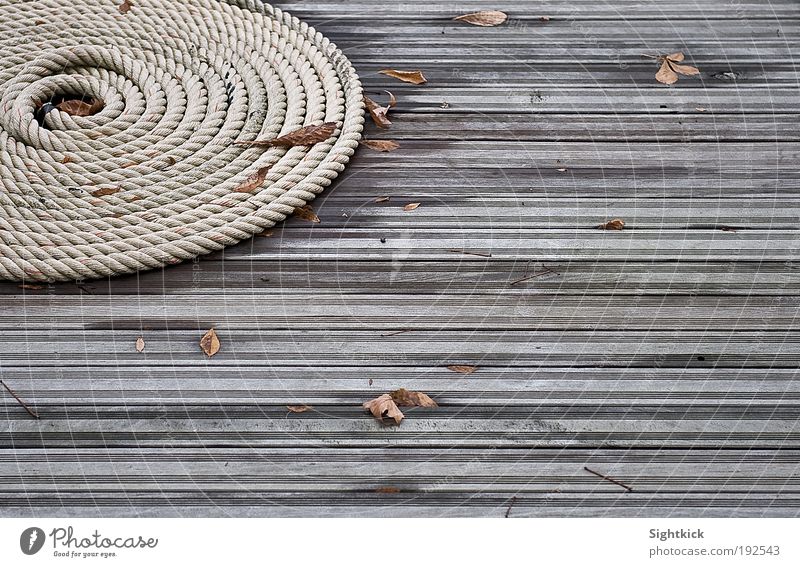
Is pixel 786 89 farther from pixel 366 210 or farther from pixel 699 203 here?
A: pixel 366 210

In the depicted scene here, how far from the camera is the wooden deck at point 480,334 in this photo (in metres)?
1.55

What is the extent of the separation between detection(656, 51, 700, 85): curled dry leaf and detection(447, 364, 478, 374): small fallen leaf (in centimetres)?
116

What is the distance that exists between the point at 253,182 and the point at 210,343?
448 millimetres

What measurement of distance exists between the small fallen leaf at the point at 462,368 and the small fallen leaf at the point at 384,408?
5.9 inches

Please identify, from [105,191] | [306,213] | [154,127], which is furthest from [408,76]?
[105,191]

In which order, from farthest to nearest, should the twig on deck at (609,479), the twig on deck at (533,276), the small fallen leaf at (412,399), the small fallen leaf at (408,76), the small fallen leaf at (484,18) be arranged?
the small fallen leaf at (484,18) → the small fallen leaf at (408,76) → the twig on deck at (533,276) → the small fallen leaf at (412,399) → the twig on deck at (609,479)

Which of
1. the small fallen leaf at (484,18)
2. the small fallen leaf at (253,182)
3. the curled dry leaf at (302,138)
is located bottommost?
the small fallen leaf at (253,182)

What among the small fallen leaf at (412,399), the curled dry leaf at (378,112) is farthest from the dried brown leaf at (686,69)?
the small fallen leaf at (412,399)

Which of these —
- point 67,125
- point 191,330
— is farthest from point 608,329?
point 67,125

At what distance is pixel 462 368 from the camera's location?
67.4 inches

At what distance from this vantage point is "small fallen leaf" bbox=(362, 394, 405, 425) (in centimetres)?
163

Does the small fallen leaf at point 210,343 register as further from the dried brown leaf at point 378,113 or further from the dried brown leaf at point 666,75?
the dried brown leaf at point 666,75

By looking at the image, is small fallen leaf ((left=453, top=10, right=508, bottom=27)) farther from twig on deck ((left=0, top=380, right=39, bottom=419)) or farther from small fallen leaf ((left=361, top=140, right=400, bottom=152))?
twig on deck ((left=0, top=380, right=39, bottom=419))

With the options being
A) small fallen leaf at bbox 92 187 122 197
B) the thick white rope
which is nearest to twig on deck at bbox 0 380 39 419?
the thick white rope
